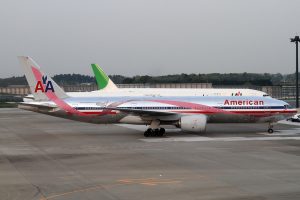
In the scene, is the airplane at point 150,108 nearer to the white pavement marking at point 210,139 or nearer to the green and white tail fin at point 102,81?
the white pavement marking at point 210,139

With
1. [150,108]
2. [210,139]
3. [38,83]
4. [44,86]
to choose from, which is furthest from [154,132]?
[38,83]

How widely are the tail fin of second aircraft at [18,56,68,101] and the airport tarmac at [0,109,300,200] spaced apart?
10.2 feet

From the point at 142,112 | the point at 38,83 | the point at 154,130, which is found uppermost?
the point at 38,83

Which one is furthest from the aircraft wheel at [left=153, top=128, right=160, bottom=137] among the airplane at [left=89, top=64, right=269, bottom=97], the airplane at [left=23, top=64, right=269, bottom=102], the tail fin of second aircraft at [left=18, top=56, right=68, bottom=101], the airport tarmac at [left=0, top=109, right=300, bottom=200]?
the airplane at [left=89, top=64, right=269, bottom=97]

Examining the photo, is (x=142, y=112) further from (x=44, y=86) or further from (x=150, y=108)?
(x=44, y=86)

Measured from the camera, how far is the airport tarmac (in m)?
14.3

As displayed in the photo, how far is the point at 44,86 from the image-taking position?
33.4m

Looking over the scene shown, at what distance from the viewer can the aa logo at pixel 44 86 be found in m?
33.3

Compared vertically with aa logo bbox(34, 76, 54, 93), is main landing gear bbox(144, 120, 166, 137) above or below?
below

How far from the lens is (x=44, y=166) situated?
64.7ft

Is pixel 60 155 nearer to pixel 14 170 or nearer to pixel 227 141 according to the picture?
pixel 14 170

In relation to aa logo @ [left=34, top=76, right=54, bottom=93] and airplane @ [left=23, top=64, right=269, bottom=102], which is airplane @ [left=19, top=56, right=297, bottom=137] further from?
airplane @ [left=23, top=64, right=269, bottom=102]

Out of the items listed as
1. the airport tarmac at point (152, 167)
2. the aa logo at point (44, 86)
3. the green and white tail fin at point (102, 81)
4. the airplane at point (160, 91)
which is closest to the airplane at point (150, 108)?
the aa logo at point (44, 86)

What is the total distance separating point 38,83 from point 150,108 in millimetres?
8636
